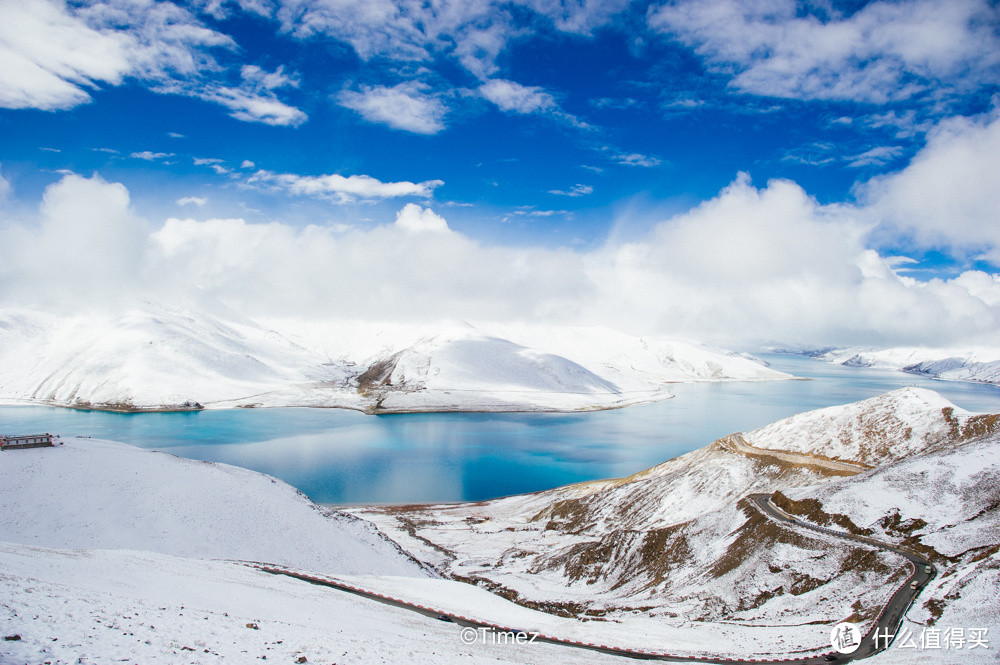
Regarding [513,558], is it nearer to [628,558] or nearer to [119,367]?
[628,558]

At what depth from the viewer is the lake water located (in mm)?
77062

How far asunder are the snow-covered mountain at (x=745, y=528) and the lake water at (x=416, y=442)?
1578 centimetres

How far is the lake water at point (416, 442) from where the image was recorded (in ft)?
253

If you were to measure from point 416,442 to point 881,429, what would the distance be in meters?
84.8

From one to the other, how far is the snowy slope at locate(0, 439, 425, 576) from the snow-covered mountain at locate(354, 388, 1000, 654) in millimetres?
11141

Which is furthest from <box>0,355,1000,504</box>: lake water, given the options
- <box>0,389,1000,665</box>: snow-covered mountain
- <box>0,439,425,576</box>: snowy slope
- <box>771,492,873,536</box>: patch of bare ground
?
<box>771,492,873,536</box>: patch of bare ground

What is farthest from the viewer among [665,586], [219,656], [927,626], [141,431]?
[141,431]

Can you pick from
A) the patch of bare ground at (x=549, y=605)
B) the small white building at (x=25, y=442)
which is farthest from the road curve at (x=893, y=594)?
the small white building at (x=25, y=442)

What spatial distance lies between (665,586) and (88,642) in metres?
33.6

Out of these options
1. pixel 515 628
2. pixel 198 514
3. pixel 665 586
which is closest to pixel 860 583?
pixel 665 586

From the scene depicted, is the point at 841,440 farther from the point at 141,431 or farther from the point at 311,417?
the point at 141,431

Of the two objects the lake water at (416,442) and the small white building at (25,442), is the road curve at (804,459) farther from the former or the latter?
the small white building at (25,442)

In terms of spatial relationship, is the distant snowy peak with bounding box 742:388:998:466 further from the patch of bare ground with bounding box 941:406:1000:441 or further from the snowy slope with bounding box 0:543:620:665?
the snowy slope with bounding box 0:543:620:665

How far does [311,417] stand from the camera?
141625mm
